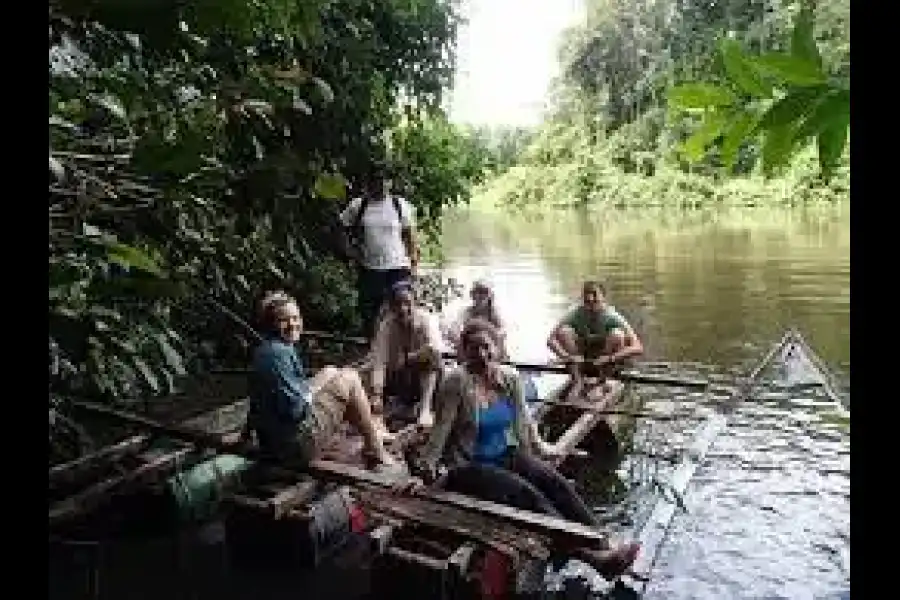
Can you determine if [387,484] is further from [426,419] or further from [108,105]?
[108,105]

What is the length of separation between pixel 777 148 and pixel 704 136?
0.09 metres

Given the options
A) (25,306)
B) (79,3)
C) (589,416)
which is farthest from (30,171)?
(589,416)

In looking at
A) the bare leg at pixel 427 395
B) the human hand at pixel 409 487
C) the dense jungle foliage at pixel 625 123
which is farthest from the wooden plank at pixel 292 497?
the dense jungle foliage at pixel 625 123

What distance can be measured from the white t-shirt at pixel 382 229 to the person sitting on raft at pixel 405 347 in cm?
85

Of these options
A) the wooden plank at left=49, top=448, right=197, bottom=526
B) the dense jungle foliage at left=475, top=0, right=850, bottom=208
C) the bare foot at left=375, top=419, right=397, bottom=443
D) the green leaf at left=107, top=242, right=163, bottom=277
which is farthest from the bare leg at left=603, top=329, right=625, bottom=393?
the green leaf at left=107, top=242, right=163, bottom=277

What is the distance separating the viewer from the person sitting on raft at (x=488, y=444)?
4312 mm

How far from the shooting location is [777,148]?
2.35 ft

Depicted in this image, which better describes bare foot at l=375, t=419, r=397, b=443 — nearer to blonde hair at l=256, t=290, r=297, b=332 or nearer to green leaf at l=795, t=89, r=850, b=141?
blonde hair at l=256, t=290, r=297, b=332

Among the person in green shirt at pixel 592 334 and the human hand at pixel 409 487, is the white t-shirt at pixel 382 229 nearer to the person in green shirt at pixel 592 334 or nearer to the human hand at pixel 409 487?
the person in green shirt at pixel 592 334

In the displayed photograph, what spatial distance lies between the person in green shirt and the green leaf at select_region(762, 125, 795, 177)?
6.60 m

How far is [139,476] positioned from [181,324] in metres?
3.10

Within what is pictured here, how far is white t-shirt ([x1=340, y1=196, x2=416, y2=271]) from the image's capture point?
23.1 ft
